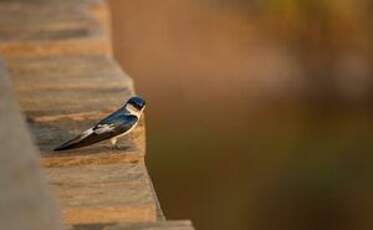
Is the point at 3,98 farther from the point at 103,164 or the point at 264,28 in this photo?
the point at 264,28

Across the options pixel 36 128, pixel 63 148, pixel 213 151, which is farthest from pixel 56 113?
pixel 213 151

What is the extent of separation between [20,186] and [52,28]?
11.1ft

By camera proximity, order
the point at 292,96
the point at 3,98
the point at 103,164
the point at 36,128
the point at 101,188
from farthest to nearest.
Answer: the point at 292,96
the point at 36,128
the point at 103,164
the point at 101,188
the point at 3,98

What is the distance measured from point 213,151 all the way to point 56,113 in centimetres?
489

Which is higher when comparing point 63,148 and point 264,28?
point 63,148

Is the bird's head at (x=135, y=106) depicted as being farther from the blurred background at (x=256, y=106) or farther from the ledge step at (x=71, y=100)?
the blurred background at (x=256, y=106)

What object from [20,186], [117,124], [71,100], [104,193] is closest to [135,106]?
[117,124]

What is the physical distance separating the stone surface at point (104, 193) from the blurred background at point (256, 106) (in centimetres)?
426

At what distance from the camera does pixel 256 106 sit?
9.26 m

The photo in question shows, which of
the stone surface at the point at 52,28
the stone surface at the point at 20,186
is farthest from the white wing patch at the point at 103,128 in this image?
the stone surface at the point at 52,28

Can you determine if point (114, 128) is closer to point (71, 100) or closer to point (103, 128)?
point (103, 128)

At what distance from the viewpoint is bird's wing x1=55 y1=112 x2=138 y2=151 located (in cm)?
295

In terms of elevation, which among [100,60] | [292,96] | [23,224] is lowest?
[292,96]

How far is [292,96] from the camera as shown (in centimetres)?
945
